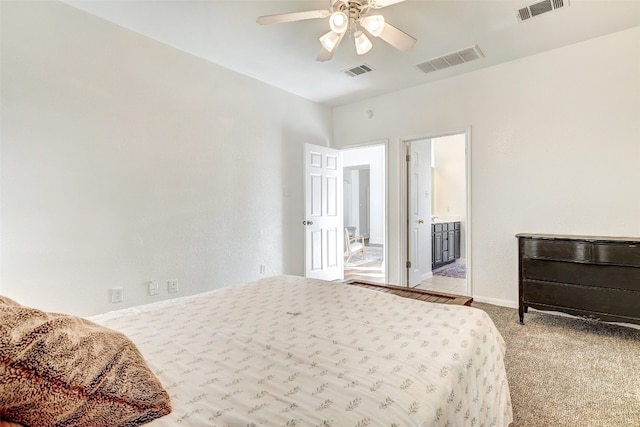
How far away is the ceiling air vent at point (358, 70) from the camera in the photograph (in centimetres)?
347

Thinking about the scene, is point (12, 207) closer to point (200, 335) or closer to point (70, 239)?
point (70, 239)

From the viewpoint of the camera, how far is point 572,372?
2035 mm

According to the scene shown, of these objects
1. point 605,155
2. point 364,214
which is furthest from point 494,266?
point 364,214

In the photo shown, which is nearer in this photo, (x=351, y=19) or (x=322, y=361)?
(x=322, y=361)

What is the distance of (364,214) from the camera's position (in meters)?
9.66

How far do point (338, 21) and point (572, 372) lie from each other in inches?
109

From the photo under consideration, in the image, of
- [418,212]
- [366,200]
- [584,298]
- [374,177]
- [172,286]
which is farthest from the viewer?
[366,200]

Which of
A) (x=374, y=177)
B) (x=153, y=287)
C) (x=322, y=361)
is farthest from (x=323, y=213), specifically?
(x=374, y=177)

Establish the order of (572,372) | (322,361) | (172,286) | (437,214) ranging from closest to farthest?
(322,361)
(572,372)
(172,286)
(437,214)

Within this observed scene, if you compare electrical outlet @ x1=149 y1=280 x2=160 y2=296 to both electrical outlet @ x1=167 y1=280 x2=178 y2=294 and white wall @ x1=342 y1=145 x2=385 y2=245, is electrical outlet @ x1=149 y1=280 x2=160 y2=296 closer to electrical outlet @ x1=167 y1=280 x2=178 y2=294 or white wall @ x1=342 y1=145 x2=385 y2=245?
electrical outlet @ x1=167 y1=280 x2=178 y2=294

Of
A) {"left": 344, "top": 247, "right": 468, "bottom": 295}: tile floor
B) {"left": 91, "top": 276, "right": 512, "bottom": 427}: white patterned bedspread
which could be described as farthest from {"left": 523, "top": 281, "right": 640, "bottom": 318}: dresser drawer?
{"left": 91, "top": 276, "right": 512, "bottom": 427}: white patterned bedspread

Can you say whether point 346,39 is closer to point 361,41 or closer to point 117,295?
point 361,41

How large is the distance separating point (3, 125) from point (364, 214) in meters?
8.37

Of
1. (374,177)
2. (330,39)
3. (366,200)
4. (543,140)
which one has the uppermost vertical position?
(330,39)
